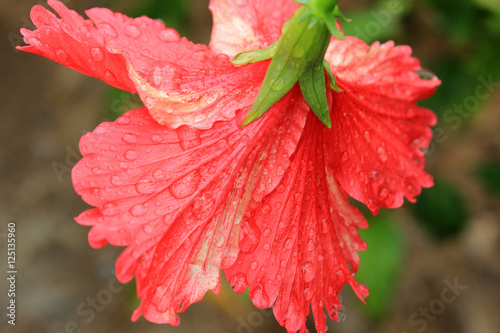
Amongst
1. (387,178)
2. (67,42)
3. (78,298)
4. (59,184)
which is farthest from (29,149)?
(387,178)

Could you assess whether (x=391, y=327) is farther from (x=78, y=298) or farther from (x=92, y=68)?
(x=92, y=68)

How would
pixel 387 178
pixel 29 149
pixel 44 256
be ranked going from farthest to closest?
pixel 29 149
pixel 44 256
pixel 387 178

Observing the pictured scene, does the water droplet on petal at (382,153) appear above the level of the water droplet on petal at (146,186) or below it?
above

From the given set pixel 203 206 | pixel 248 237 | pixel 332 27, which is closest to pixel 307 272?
pixel 248 237

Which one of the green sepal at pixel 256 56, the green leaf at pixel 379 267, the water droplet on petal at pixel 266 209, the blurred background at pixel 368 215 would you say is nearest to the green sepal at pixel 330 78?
the green sepal at pixel 256 56

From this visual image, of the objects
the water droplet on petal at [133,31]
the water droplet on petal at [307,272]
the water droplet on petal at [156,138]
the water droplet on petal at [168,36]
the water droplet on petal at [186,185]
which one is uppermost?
the water droplet on petal at [168,36]

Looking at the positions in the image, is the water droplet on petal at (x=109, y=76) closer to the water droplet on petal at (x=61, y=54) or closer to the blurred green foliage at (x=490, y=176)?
the water droplet on petal at (x=61, y=54)
